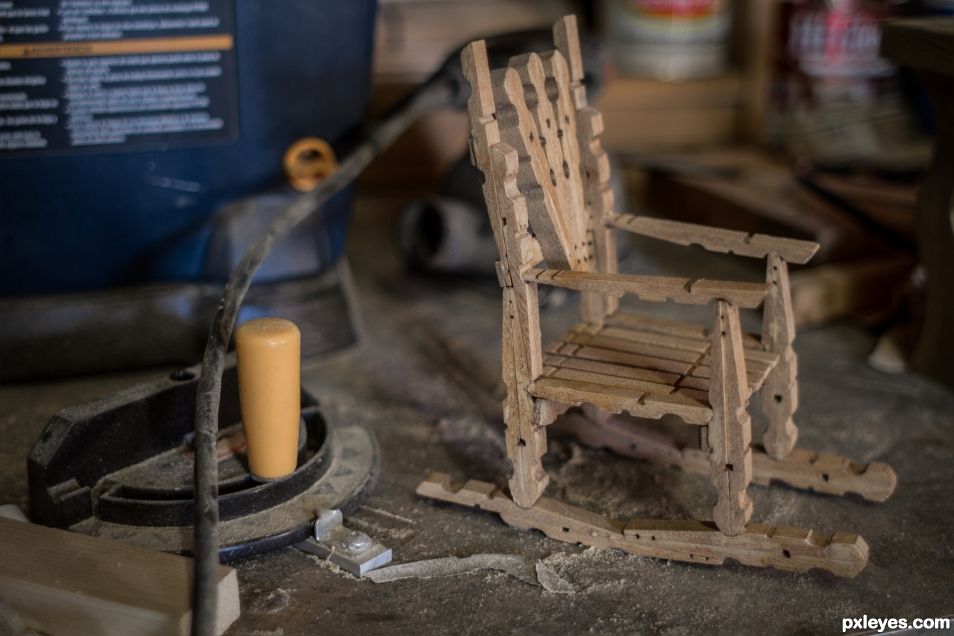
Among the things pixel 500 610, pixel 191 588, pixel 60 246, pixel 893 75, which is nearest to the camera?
pixel 191 588

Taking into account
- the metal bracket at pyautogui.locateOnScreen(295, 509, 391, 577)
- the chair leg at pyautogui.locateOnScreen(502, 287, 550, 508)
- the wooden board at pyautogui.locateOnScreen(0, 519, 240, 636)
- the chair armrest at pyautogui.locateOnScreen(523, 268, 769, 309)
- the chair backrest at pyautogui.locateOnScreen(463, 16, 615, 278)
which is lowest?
the metal bracket at pyautogui.locateOnScreen(295, 509, 391, 577)

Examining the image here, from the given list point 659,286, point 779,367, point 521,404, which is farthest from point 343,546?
point 779,367

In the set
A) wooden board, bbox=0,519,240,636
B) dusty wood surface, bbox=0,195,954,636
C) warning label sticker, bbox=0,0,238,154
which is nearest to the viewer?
wooden board, bbox=0,519,240,636

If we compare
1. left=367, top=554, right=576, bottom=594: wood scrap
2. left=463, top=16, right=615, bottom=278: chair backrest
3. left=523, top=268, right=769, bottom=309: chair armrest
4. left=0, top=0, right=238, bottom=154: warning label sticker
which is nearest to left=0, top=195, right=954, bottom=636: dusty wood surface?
left=367, top=554, right=576, bottom=594: wood scrap

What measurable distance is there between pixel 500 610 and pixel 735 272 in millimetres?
1634

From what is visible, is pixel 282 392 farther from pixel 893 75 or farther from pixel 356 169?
pixel 893 75

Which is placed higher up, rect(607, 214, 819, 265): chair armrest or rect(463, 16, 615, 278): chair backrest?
rect(463, 16, 615, 278): chair backrest

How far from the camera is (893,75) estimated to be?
11.3ft

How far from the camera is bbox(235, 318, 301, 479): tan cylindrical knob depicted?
158cm

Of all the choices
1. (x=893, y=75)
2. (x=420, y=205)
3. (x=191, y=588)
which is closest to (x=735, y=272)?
(x=420, y=205)

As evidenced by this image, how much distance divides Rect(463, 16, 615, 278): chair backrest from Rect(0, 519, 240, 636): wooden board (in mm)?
660

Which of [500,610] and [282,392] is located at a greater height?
[282,392]

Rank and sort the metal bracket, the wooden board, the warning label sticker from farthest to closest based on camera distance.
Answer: the warning label sticker → the metal bracket → the wooden board

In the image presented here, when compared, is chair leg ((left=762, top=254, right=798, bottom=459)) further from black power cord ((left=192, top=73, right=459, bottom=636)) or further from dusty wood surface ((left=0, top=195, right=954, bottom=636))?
black power cord ((left=192, top=73, right=459, bottom=636))
